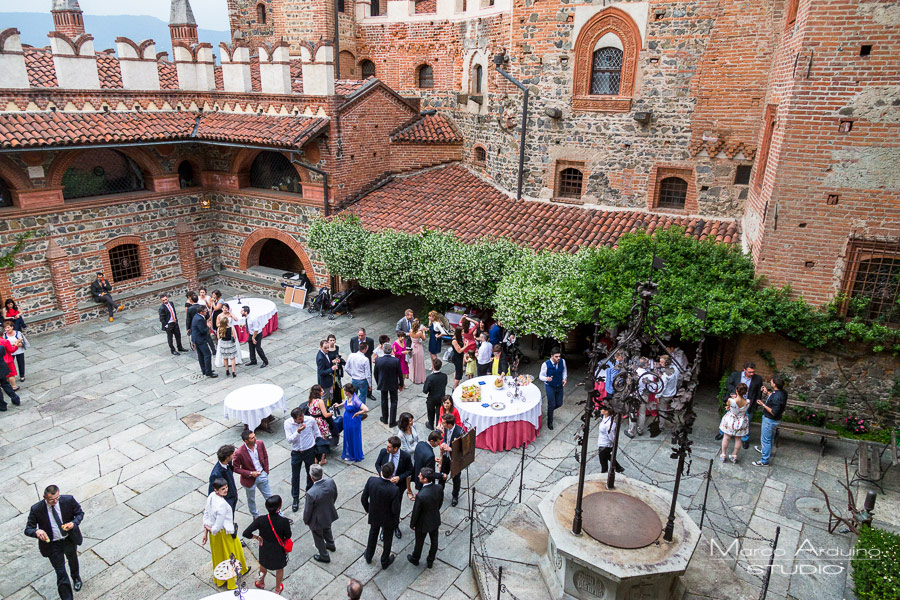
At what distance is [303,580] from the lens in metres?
7.57

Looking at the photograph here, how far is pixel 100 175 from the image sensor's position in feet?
54.9

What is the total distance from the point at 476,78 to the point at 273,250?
882cm

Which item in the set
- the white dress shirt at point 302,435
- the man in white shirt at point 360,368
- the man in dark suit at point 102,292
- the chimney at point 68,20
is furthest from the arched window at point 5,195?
the white dress shirt at point 302,435

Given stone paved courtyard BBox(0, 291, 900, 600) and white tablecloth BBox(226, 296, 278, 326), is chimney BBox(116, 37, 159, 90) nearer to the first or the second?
white tablecloth BBox(226, 296, 278, 326)

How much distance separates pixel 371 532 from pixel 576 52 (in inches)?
499

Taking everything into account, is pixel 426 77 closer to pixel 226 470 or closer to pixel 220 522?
pixel 226 470

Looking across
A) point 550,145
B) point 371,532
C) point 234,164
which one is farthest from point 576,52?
point 371,532

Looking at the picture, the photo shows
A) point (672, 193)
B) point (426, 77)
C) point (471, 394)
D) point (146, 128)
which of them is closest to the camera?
point (471, 394)

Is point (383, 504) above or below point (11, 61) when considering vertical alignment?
below

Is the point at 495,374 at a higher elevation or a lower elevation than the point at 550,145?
lower

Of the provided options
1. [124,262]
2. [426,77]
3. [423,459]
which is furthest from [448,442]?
[426,77]

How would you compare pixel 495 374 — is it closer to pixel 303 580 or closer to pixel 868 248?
pixel 303 580

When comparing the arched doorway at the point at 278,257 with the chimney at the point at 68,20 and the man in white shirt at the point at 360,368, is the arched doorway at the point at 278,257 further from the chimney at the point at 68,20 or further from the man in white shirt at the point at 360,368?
the chimney at the point at 68,20

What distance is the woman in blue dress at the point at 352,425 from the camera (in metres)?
9.52
